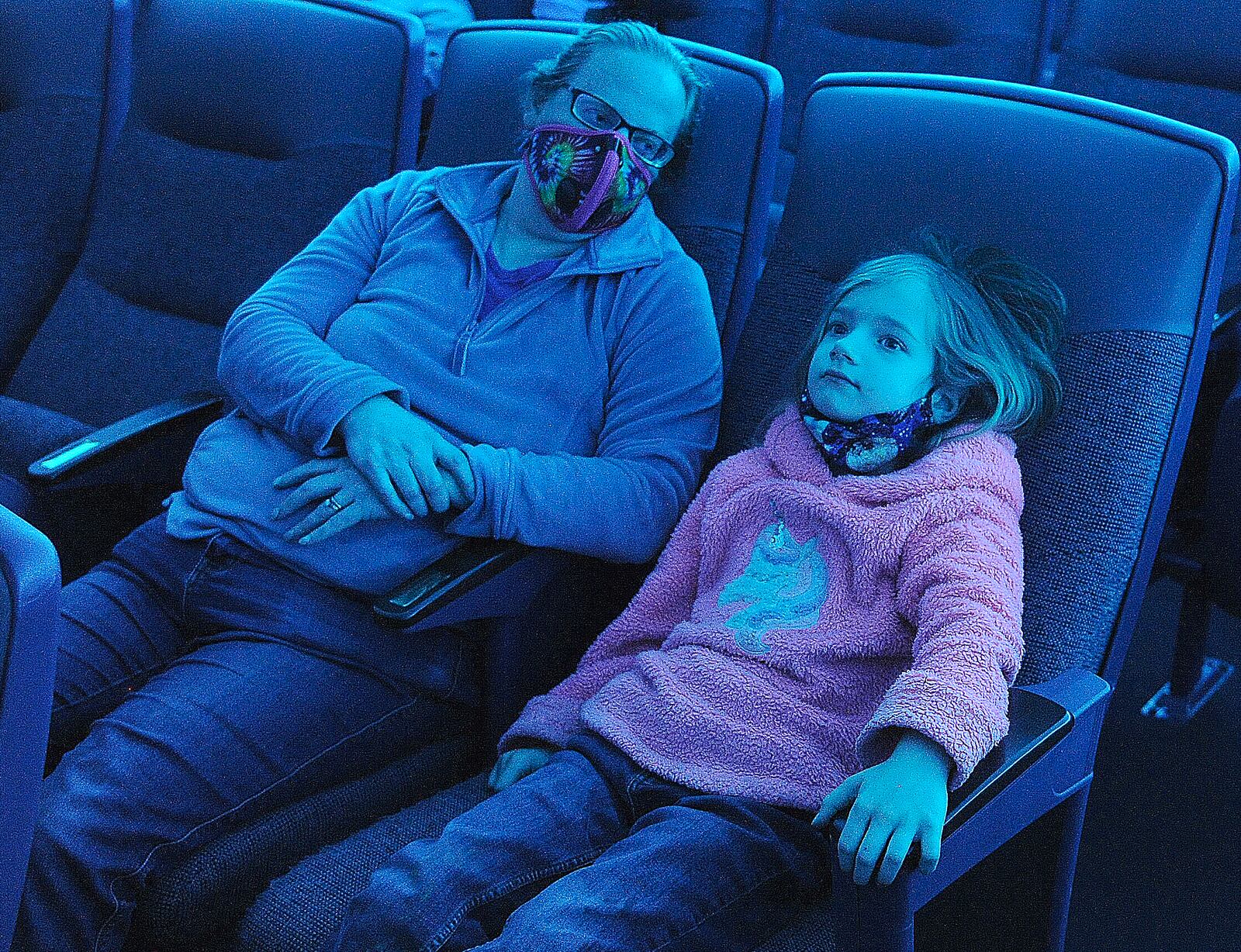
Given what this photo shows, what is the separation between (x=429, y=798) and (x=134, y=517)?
698 millimetres

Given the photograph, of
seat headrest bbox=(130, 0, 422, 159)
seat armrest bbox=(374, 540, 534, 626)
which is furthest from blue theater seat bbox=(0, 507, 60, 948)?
seat headrest bbox=(130, 0, 422, 159)

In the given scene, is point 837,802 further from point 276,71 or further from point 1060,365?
point 276,71

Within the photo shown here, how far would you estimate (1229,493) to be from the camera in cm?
191

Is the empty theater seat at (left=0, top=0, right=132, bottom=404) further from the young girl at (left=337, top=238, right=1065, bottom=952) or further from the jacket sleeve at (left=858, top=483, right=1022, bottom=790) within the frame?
the jacket sleeve at (left=858, top=483, right=1022, bottom=790)

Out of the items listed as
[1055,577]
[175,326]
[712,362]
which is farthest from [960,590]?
[175,326]

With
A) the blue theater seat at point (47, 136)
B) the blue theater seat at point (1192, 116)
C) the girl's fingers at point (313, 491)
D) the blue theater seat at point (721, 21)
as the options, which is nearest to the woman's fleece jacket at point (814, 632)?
the girl's fingers at point (313, 491)

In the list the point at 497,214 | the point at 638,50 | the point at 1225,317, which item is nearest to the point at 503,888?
the point at 497,214

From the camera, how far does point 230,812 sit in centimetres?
126

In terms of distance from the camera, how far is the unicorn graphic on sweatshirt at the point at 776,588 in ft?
4.27

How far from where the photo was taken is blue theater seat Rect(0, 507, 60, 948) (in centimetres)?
74

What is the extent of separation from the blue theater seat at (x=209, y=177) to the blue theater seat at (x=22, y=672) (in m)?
1.22

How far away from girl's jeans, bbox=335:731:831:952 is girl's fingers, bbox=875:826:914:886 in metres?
0.11

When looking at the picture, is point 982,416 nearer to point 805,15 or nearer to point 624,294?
point 624,294

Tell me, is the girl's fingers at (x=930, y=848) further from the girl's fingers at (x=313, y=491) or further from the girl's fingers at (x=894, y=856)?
the girl's fingers at (x=313, y=491)
